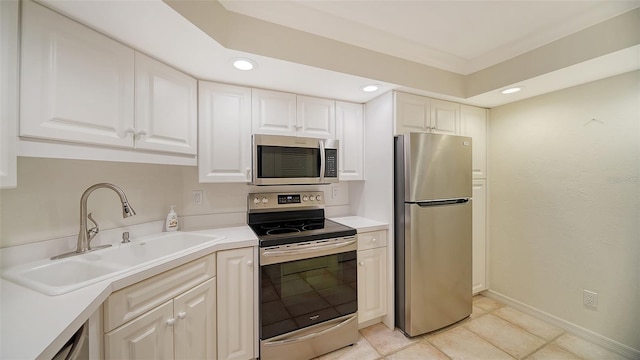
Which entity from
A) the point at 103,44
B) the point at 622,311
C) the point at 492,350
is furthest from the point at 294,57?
the point at 622,311

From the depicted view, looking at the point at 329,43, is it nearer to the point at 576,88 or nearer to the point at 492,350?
the point at 576,88

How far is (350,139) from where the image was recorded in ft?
7.36

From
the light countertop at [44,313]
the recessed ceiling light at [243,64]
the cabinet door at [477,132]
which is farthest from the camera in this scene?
the cabinet door at [477,132]

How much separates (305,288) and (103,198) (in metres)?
1.46

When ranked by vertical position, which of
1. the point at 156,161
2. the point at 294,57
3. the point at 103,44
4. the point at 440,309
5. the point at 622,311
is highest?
the point at 294,57

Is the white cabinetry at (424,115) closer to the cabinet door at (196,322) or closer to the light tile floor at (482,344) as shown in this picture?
the light tile floor at (482,344)

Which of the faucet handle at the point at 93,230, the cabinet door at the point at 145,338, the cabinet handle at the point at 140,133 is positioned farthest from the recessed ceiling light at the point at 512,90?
the faucet handle at the point at 93,230

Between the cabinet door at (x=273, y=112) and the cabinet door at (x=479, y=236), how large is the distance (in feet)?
6.88

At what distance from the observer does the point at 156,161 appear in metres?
1.42

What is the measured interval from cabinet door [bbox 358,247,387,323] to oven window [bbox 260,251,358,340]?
0.33 ft

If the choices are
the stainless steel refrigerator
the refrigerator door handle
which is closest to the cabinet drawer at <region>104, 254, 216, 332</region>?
the stainless steel refrigerator

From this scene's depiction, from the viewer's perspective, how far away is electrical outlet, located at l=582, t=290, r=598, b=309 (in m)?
1.83

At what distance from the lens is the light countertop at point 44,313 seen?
22.9 inches

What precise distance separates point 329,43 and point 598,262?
2765mm
